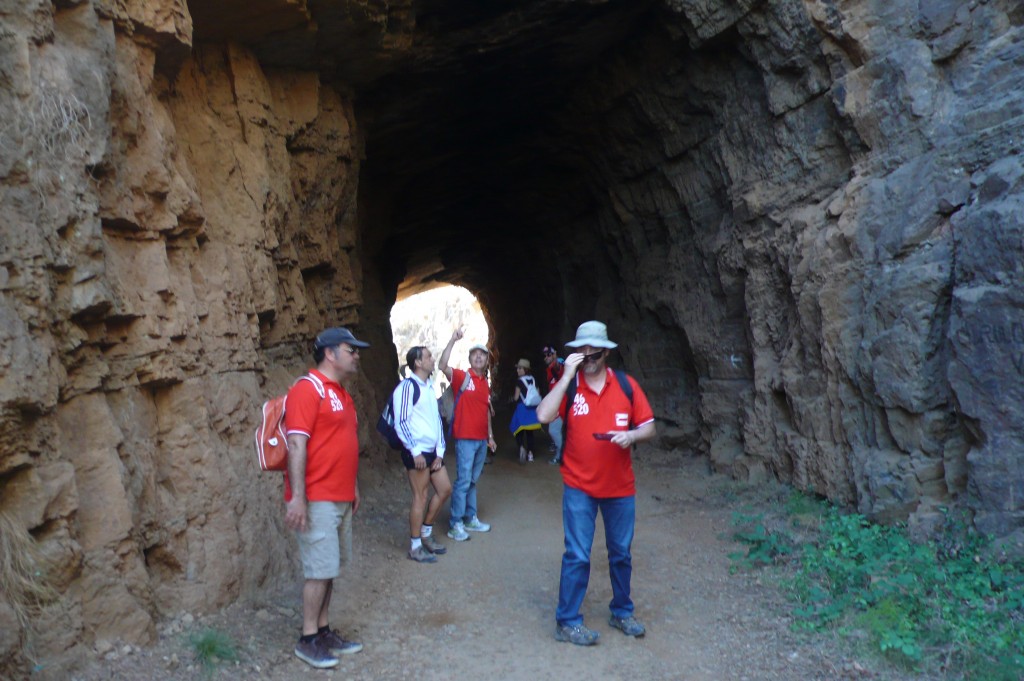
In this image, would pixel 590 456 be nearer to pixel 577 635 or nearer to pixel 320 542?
pixel 577 635

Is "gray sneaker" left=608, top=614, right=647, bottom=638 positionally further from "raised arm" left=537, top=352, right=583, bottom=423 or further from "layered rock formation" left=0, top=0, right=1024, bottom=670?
"layered rock formation" left=0, top=0, right=1024, bottom=670

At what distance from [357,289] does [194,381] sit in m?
5.57

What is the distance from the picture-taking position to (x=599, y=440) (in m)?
4.87

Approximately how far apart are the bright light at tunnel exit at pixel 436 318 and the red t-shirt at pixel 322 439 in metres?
47.6

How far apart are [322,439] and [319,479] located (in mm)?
223

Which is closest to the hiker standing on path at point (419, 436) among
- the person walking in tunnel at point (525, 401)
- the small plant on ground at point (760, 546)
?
the small plant on ground at point (760, 546)

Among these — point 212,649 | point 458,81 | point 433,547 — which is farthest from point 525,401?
point 212,649

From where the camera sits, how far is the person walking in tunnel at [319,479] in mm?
4383

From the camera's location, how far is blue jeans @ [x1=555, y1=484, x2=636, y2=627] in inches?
194

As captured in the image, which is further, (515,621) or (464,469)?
(464,469)

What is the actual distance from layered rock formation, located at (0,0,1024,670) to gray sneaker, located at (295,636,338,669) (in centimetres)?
86

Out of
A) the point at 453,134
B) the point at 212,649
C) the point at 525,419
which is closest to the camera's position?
the point at 212,649

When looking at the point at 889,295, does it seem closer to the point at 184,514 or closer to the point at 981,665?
the point at 981,665

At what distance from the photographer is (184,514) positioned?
5.06m
